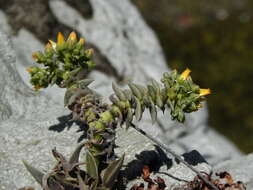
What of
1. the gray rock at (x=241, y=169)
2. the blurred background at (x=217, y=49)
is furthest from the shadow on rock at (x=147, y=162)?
the blurred background at (x=217, y=49)

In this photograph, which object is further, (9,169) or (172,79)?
(9,169)

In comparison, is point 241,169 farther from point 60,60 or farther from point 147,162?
point 60,60

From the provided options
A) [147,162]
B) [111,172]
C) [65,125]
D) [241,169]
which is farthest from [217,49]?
[111,172]

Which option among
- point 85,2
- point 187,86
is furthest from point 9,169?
point 85,2

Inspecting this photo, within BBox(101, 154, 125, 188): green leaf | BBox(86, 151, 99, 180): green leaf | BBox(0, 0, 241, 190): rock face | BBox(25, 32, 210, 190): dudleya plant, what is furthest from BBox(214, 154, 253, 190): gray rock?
BBox(86, 151, 99, 180): green leaf

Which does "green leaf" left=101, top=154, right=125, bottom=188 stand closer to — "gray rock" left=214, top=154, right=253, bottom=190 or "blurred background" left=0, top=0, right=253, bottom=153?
"gray rock" left=214, top=154, right=253, bottom=190

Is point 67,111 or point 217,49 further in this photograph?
point 217,49

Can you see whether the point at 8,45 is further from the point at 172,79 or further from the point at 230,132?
the point at 230,132
